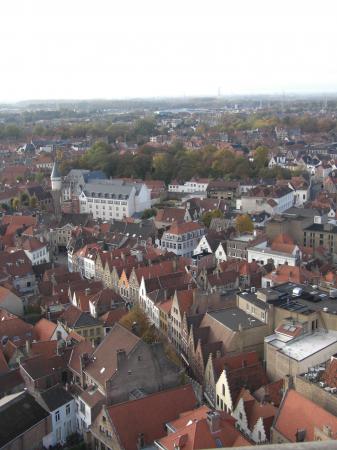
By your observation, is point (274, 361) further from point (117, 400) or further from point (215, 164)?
point (215, 164)

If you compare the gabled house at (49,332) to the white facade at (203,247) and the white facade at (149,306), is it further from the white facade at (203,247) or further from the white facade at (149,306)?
the white facade at (203,247)

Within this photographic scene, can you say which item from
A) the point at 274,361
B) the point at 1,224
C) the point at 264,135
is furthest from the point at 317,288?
the point at 264,135

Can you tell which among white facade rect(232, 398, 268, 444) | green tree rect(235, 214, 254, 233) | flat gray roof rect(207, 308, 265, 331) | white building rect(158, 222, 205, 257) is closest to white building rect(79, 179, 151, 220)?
white building rect(158, 222, 205, 257)

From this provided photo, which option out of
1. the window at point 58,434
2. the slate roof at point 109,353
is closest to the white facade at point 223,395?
the slate roof at point 109,353

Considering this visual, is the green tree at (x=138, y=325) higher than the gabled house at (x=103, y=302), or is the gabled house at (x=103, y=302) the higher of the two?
the green tree at (x=138, y=325)

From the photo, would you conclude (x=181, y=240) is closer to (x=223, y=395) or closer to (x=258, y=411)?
(x=223, y=395)
